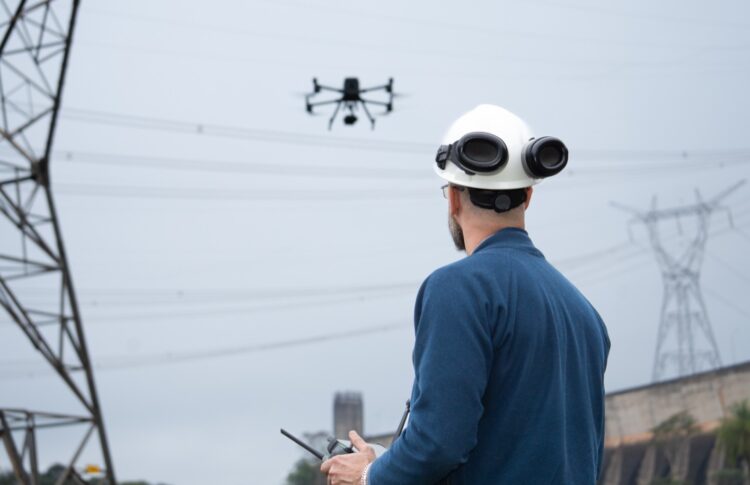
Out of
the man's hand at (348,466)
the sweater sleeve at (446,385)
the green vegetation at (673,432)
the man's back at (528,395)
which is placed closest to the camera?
the sweater sleeve at (446,385)

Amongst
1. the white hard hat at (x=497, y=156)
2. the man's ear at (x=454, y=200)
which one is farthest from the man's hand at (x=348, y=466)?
the white hard hat at (x=497, y=156)

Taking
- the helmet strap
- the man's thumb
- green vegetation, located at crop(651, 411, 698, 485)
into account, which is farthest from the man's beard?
green vegetation, located at crop(651, 411, 698, 485)

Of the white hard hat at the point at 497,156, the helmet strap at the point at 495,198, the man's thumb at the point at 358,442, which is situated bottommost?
the man's thumb at the point at 358,442

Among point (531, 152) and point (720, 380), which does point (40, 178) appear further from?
point (720, 380)

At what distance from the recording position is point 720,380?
84.9 metres

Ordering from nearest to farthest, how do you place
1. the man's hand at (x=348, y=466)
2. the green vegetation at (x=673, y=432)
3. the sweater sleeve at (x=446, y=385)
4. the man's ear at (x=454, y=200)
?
1. the sweater sleeve at (x=446, y=385)
2. the man's hand at (x=348, y=466)
3. the man's ear at (x=454, y=200)
4. the green vegetation at (x=673, y=432)

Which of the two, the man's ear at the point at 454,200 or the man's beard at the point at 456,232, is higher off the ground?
the man's ear at the point at 454,200

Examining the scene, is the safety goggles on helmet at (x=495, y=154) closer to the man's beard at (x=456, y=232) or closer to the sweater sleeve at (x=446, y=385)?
the man's beard at (x=456, y=232)

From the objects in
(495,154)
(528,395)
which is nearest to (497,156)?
(495,154)

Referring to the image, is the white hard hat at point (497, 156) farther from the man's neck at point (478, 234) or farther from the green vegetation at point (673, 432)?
the green vegetation at point (673, 432)

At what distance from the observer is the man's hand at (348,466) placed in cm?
391

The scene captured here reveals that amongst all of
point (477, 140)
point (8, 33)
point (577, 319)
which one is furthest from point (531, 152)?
point (8, 33)

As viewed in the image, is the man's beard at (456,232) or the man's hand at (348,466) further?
the man's beard at (456,232)

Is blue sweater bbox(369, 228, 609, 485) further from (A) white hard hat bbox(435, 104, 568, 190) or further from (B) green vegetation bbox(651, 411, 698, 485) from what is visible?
(B) green vegetation bbox(651, 411, 698, 485)
